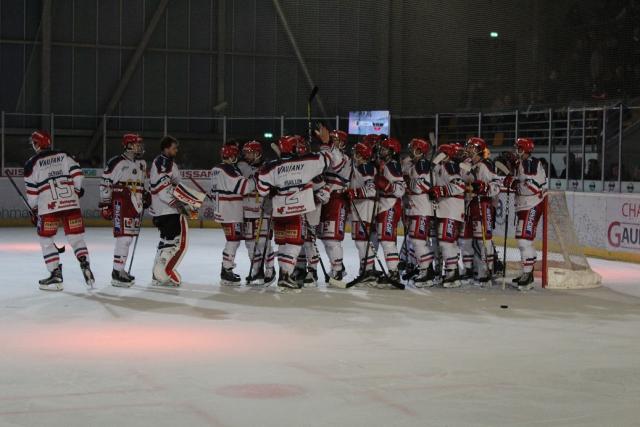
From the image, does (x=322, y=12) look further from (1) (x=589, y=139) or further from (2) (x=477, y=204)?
(2) (x=477, y=204)

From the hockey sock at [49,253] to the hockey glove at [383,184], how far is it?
10.6 feet

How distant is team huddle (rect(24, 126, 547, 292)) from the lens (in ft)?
31.5

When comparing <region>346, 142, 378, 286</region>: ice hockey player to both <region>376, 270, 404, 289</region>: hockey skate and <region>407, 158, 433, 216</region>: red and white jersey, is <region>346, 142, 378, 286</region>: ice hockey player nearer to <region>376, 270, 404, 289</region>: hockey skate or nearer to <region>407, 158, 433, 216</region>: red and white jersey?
<region>376, 270, 404, 289</region>: hockey skate

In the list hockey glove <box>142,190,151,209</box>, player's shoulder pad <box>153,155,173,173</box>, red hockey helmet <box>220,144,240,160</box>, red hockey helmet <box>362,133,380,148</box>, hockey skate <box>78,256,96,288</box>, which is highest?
red hockey helmet <box>362,133,380,148</box>

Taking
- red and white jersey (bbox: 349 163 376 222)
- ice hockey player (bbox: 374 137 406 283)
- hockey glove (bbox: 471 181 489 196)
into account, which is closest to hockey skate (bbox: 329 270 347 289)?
ice hockey player (bbox: 374 137 406 283)

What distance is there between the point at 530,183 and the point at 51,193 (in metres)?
4.72

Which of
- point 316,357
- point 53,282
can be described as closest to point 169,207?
point 53,282

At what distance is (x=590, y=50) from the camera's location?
19.9 metres

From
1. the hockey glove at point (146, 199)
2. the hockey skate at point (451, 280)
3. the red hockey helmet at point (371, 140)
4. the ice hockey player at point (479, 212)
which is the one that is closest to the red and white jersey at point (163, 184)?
the hockey glove at point (146, 199)

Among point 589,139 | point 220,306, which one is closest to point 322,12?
point 589,139

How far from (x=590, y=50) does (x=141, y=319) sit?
1433cm

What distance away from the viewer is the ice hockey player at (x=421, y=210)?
33.5 feet

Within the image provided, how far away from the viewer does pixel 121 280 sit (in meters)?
9.99

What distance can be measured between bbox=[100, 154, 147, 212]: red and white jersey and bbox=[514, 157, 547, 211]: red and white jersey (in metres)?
3.83
